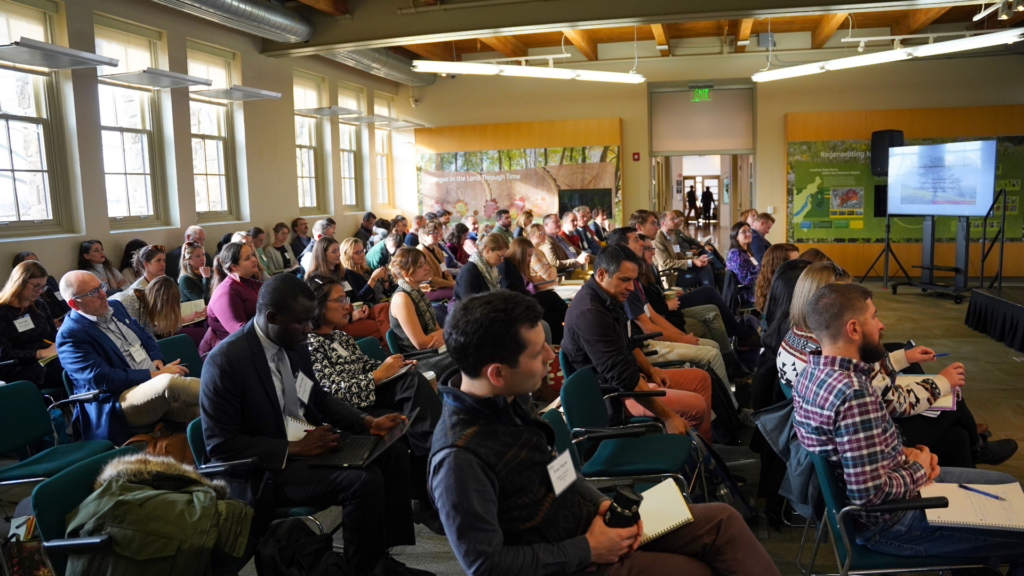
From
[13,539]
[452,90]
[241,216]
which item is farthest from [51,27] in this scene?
[452,90]

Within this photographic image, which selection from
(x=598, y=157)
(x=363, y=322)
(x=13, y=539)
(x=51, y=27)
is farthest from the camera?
(x=598, y=157)

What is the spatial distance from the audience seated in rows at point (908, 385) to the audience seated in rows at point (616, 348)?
0.55m

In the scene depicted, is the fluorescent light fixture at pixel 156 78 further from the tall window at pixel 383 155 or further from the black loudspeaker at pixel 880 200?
the black loudspeaker at pixel 880 200

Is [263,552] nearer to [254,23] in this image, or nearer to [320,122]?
[254,23]

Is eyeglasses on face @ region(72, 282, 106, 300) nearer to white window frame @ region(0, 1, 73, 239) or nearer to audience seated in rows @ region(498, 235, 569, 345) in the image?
audience seated in rows @ region(498, 235, 569, 345)

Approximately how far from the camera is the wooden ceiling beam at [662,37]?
10875 millimetres

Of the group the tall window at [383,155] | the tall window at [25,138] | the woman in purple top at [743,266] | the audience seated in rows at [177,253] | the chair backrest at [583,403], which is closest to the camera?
the chair backrest at [583,403]

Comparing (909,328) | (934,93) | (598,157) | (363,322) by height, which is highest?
(934,93)

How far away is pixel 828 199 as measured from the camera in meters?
12.2

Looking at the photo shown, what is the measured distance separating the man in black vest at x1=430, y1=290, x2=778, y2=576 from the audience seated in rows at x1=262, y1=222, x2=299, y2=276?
8082mm

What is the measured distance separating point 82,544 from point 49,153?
6.48 meters

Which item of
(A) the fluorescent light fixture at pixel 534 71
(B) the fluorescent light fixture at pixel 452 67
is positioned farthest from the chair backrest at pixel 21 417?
(A) the fluorescent light fixture at pixel 534 71

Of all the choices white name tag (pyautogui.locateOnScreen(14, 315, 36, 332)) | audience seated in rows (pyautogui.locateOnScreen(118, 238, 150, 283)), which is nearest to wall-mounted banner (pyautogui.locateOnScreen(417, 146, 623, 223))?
audience seated in rows (pyautogui.locateOnScreen(118, 238, 150, 283))

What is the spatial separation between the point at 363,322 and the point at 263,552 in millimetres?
3095
